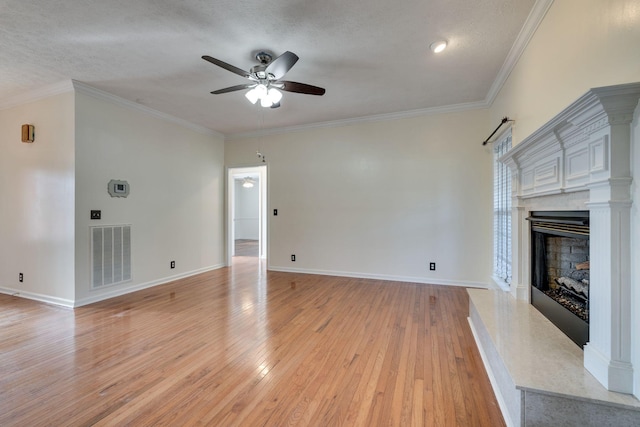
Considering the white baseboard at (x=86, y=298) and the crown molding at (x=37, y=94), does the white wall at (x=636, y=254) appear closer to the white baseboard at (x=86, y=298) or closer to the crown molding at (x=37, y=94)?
the white baseboard at (x=86, y=298)

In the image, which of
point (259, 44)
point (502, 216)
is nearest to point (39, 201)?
point (259, 44)

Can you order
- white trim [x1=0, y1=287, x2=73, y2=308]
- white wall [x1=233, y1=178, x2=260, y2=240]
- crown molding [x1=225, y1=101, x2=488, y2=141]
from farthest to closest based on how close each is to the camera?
white wall [x1=233, y1=178, x2=260, y2=240] → crown molding [x1=225, y1=101, x2=488, y2=141] → white trim [x1=0, y1=287, x2=73, y2=308]

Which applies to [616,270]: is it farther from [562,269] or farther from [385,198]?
[385,198]

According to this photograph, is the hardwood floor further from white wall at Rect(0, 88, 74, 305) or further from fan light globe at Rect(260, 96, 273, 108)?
fan light globe at Rect(260, 96, 273, 108)

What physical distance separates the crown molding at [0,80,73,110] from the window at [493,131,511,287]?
17.4ft

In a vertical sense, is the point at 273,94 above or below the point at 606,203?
above

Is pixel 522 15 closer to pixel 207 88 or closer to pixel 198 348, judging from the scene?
pixel 207 88

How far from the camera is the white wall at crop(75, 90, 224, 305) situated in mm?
3441

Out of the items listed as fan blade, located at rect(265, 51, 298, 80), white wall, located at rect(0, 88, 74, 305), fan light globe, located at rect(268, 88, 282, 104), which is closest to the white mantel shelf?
fan blade, located at rect(265, 51, 298, 80)

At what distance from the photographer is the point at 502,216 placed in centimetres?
348

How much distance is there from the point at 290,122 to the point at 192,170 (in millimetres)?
1994

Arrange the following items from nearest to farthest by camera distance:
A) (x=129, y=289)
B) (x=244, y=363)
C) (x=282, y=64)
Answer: (x=244, y=363)
(x=282, y=64)
(x=129, y=289)

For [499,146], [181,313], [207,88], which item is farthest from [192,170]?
[499,146]

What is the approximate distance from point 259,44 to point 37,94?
3.22 meters
